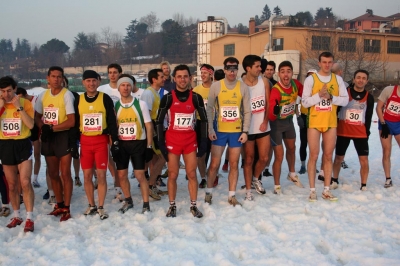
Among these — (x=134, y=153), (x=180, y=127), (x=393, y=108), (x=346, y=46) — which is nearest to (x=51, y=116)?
(x=134, y=153)

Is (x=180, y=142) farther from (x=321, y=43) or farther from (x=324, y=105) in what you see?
(x=321, y=43)

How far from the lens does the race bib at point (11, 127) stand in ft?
16.5

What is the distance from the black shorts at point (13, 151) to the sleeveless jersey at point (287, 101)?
13.2 ft

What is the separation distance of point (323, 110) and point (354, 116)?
0.90 meters

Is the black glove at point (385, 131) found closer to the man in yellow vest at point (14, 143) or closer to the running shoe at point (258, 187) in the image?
the running shoe at point (258, 187)

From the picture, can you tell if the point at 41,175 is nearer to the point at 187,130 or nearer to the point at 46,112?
the point at 46,112

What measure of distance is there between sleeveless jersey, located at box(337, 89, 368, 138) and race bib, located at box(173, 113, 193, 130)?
2.92 metres

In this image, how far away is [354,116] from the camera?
6270mm

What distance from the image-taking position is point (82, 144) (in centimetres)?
521

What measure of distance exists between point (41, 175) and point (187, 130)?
4.41 meters

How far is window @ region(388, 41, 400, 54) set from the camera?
40.3 meters

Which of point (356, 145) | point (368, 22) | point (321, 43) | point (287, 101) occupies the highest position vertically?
point (368, 22)

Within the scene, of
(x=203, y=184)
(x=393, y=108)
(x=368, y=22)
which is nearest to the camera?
(x=393, y=108)

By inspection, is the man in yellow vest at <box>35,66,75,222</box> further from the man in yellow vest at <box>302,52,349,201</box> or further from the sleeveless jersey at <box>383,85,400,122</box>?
the sleeveless jersey at <box>383,85,400,122</box>
